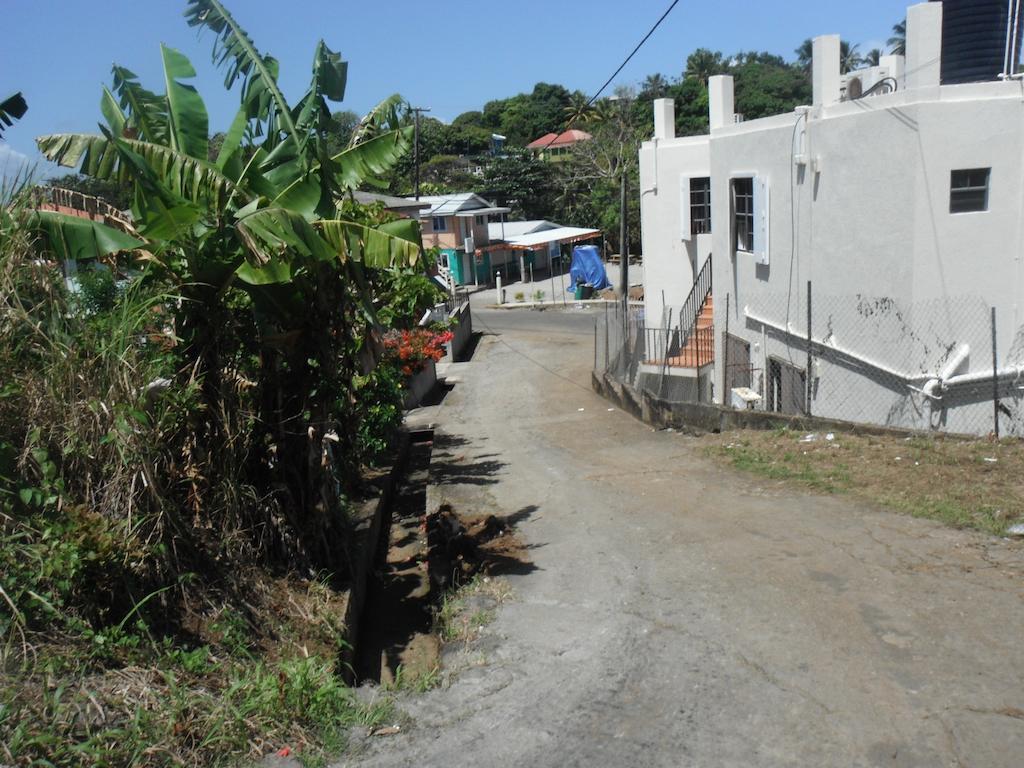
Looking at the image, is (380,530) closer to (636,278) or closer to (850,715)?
(850,715)

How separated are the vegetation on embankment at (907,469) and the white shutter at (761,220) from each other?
12.5 feet

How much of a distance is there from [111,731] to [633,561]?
15.5 ft

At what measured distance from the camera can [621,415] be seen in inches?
674

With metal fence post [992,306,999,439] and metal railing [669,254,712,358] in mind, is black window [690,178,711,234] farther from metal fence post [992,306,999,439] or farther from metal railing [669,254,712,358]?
metal fence post [992,306,999,439]

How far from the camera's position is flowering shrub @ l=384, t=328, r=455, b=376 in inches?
575

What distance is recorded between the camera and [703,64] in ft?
317

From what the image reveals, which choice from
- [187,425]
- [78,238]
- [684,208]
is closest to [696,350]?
[684,208]

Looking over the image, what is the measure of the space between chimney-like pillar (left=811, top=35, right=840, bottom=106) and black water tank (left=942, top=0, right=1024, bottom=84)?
1491 mm

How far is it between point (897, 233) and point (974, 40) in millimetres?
3515

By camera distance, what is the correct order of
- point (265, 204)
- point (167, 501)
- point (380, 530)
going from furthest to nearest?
point (380, 530) < point (265, 204) < point (167, 501)

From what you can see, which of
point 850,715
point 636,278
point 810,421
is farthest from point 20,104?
point 636,278

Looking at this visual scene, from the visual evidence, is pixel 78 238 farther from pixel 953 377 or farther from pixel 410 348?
pixel 953 377

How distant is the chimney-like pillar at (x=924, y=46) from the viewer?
1077 centimetres

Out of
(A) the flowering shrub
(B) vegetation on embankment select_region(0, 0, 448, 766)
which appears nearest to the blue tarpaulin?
(A) the flowering shrub
